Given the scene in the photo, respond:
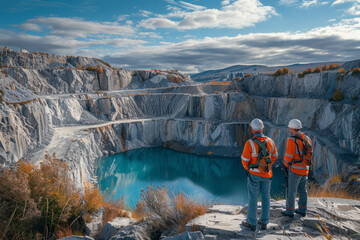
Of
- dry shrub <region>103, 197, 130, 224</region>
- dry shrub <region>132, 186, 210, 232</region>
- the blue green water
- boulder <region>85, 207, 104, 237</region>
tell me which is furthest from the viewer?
the blue green water

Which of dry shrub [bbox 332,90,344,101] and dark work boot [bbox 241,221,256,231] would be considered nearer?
dark work boot [bbox 241,221,256,231]

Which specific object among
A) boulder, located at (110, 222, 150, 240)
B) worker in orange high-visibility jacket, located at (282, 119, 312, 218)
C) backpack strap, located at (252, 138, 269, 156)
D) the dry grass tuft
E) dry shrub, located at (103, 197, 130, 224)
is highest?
backpack strap, located at (252, 138, 269, 156)

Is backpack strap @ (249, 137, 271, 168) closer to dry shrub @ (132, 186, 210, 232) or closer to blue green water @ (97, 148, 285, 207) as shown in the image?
dry shrub @ (132, 186, 210, 232)

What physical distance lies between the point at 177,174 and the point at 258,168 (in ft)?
56.7

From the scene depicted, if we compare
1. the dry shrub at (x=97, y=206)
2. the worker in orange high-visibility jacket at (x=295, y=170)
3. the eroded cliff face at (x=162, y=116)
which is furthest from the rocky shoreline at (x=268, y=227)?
the eroded cliff face at (x=162, y=116)

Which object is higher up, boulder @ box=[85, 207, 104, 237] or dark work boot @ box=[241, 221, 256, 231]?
dark work boot @ box=[241, 221, 256, 231]

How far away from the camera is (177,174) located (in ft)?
69.5

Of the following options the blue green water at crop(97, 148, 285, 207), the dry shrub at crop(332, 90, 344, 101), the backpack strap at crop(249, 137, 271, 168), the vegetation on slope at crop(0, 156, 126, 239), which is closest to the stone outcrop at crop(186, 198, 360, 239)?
the backpack strap at crop(249, 137, 271, 168)

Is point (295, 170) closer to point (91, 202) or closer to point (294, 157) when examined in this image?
point (294, 157)

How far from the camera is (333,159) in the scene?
13461mm

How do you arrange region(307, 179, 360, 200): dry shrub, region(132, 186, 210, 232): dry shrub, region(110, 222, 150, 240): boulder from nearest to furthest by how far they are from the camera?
region(110, 222, 150, 240): boulder, region(132, 186, 210, 232): dry shrub, region(307, 179, 360, 200): dry shrub

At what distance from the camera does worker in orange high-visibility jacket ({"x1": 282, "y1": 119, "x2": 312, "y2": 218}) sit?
16.2 ft

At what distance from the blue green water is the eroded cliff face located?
147 centimetres

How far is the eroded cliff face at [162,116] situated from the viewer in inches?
541
